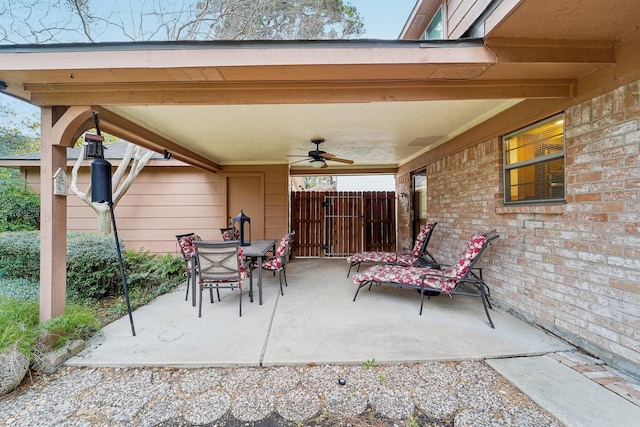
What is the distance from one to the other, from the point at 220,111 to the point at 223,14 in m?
5.54

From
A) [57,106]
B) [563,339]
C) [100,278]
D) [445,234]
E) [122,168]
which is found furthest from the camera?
[122,168]

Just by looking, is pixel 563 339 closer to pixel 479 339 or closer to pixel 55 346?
pixel 479 339

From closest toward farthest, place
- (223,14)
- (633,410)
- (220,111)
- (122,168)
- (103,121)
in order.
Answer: (633,410), (103,121), (220,111), (122,168), (223,14)

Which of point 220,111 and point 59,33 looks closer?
point 220,111

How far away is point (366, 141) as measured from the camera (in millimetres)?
4898

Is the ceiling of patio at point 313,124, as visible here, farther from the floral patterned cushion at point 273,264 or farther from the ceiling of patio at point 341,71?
the floral patterned cushion at point 273,264

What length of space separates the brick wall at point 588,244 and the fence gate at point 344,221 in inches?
171

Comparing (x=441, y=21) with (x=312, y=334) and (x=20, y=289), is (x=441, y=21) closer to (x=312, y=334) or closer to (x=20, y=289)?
(x=312, y=334)

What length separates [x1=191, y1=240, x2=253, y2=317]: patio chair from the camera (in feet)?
10.3

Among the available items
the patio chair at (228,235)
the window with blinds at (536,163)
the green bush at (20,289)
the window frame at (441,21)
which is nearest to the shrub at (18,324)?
the green bush at (20,289)

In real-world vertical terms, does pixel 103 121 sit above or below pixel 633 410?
above

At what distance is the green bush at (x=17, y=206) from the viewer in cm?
544

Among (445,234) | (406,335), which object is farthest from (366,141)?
(406,335)

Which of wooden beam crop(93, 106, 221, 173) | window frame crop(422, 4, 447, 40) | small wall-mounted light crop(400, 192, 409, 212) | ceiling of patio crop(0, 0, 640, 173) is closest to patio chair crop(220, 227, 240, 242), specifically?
wooden beam crop(93, 106, 221, 173)
